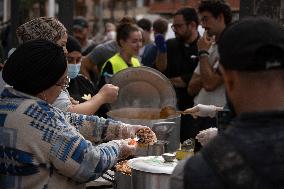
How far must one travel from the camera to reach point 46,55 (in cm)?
238

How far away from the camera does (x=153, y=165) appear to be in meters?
2.61

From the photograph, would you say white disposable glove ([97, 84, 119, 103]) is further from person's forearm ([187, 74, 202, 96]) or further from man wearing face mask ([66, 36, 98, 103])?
person's forearm ([187, 74, 202, 96])

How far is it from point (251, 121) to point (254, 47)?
0.20 metres

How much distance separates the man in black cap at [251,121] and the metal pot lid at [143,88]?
2815 millimetres

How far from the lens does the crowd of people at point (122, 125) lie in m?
1.47

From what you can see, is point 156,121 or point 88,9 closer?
point 156,121

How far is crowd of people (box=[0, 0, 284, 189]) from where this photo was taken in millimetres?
1466

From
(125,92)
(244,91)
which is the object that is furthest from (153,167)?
(125,92)

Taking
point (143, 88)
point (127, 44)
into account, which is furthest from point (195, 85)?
point (127, 44)

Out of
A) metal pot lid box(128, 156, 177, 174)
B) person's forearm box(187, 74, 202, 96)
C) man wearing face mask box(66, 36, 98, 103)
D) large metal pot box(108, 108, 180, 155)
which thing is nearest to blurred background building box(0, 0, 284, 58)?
person's forearm box(187, 74, 202, 96)

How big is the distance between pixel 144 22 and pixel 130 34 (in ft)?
13.9

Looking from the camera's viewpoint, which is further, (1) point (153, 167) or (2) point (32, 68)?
(1) point (153, 167)

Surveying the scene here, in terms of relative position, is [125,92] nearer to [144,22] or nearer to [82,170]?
[82,170]

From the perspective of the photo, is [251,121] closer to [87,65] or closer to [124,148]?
[124,148]
